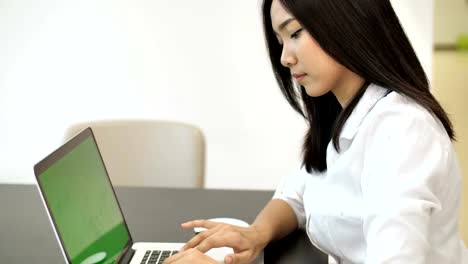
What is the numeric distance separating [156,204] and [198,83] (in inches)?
51.3

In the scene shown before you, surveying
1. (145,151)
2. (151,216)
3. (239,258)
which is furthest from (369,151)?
(145,151)

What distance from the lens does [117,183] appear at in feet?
7.34

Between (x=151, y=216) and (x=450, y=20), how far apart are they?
154 inches

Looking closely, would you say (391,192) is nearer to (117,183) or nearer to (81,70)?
(117,183)

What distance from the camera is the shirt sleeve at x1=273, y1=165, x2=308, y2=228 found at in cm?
161

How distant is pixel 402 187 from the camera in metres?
1.04

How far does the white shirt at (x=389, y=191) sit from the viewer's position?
3.38ft

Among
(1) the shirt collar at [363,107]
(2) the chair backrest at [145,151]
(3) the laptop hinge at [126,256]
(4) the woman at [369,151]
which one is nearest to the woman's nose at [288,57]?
(4) the woman at [369,151]

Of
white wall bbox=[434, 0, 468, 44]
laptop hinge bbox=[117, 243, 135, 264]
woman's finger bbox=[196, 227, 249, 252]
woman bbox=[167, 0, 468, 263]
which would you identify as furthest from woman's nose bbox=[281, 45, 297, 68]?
white wall bbox=[434, 0, 468, 44]

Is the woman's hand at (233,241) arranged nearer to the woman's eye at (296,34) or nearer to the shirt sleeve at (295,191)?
the shirt sleeve at (295,191)

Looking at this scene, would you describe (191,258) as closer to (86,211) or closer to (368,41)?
(86,211)

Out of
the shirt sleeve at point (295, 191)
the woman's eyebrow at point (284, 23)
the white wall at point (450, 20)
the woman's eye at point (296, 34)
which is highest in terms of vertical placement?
the woman's eyebrow at point (284, 23)

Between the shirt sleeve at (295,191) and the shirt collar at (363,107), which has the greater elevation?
the shirt collar at (363,107)

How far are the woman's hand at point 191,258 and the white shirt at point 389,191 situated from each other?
261 millimetres
